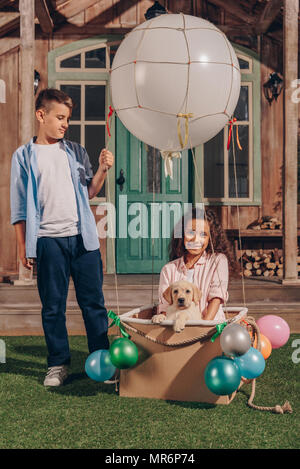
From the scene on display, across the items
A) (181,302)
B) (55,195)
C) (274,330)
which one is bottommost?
(274,330)

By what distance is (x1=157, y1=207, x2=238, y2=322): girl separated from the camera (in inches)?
127

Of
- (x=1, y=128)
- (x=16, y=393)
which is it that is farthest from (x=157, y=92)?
(x=1, y=128)

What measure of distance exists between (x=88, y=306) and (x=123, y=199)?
3.49 m

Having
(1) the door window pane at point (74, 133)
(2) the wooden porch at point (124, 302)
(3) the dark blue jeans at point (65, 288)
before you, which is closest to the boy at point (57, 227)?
(3) the dark blue jeans at point (65, 288)

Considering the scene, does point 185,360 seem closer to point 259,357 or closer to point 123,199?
point 259,357

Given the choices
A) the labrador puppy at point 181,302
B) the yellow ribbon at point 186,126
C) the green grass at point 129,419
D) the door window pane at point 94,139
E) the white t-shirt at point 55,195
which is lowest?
the green grass at point 129,419

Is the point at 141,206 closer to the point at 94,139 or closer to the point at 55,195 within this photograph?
the point at 94,139

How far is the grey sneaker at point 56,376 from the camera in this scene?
10.6 feet

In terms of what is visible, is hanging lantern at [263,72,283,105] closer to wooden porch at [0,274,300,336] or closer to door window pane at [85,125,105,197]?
door window pane at [85,125,105,197]

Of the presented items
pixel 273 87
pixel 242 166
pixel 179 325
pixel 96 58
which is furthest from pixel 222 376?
pixel 96 58

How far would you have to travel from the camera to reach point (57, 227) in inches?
128

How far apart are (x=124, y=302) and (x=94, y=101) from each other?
9.25 ft

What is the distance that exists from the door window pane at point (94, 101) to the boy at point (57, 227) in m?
3.45

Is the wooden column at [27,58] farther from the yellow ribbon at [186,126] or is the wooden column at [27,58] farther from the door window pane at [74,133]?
the yellow ribbon at [186,126]
